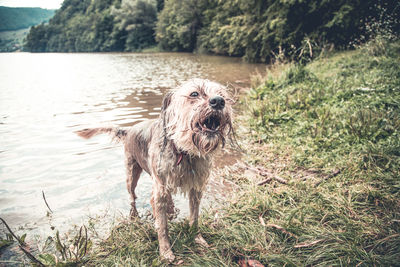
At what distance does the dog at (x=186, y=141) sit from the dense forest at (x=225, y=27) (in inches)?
258

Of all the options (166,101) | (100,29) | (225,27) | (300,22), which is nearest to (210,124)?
(166,101)

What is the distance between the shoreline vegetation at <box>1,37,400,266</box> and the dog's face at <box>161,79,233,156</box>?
1056mm

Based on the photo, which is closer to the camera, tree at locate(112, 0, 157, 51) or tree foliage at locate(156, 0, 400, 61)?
tree foliage at locate(156, 0, 400, 61)

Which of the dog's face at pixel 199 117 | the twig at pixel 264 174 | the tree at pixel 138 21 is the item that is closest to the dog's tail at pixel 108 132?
the dog's face at pixel 199 117

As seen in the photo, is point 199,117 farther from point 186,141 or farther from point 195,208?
point 195,208

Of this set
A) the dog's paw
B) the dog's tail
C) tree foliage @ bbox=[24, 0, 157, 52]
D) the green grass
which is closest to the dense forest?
tree foliage @ bbox=[24, 0, 157, 52]

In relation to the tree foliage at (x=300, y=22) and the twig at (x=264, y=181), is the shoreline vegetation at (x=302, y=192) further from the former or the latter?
the tree foliage at (x=300, y=22)

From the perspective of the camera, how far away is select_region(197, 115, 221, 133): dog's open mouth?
1.96 meters

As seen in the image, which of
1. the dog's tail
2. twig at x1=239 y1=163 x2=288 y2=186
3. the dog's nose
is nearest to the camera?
the dog's nose

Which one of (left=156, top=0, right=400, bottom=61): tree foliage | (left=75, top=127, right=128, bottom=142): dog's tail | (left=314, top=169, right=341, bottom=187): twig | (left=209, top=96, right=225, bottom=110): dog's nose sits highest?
(left=156, top=0, right=400, bottom=61): tree foliage

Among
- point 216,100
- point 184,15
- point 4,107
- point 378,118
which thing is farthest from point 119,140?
point 184,15

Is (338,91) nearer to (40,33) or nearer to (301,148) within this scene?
(301,148)

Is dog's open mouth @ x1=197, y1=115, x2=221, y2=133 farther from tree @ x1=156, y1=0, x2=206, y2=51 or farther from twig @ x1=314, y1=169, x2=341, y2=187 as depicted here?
tree @ x1=156, y1=0, x2=206, y2=51

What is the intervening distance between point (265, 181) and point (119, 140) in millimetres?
2245
